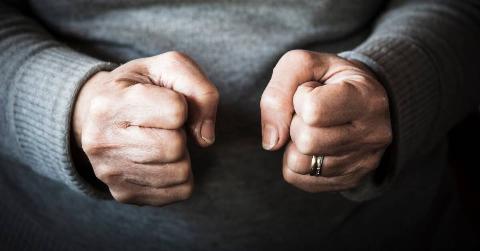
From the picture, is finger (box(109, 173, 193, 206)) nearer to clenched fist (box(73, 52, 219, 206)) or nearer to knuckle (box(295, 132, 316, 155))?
clenched fist (box(73, 52, 219, 206))

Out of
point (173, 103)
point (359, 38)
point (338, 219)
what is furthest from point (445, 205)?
point (173, 103)

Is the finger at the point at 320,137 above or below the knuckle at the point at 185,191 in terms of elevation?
above

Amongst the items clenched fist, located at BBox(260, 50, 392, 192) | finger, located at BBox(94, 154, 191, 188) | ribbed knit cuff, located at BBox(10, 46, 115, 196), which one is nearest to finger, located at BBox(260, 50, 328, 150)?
clenched fist, located at BBox(260, 50, 392, 192)

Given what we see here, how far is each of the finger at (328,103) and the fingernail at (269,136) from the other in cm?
4

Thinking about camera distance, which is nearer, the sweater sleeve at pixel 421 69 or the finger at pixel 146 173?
the finger at pixel 146 173

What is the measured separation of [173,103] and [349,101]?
19 centimetres

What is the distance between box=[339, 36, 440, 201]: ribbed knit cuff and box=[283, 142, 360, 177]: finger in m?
0.09

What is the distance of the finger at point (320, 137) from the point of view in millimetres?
437

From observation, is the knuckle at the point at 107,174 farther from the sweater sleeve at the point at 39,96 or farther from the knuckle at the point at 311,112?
the knuckle at the point at 311,112

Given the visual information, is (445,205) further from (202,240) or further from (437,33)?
(202,240)

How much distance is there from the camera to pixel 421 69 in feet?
1.91

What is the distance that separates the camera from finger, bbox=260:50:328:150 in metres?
0.46

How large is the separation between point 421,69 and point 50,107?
20.0 inches

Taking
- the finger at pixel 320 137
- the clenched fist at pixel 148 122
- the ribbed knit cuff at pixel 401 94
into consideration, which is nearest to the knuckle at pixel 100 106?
the clenched fist at pixel 148 122
